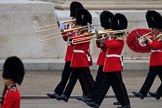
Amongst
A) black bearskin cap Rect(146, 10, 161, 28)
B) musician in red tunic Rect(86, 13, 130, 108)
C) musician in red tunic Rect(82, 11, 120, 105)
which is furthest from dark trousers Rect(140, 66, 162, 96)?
musician in red tunic Rect(86, 13, 130, 108)

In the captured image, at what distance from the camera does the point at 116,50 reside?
1155 cm

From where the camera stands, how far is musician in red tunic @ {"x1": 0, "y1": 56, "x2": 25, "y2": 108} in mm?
8188

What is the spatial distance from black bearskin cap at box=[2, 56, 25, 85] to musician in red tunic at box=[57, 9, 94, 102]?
3815 millimetres

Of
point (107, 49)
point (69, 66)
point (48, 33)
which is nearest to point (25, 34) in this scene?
point (48, 33)

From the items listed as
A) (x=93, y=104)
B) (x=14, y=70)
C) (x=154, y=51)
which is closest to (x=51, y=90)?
(x=93, y=104)

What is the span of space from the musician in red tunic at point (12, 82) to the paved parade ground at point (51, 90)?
3.76m

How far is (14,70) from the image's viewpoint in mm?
8453

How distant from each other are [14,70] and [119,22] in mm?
3702

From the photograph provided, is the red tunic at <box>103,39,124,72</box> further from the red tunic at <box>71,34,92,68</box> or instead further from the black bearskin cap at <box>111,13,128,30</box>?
the red tunic at <box>71,34,92,68</box>

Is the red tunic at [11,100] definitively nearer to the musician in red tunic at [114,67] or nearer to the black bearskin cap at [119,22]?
the musician in red tunic at [114,67]

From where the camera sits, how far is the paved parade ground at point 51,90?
12398mm

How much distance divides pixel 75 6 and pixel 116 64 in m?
1.92

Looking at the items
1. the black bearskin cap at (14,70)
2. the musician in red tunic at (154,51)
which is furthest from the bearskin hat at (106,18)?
the black bearskin cap at (14,70)

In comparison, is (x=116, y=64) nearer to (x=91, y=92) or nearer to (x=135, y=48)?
(x=91, y=92)
